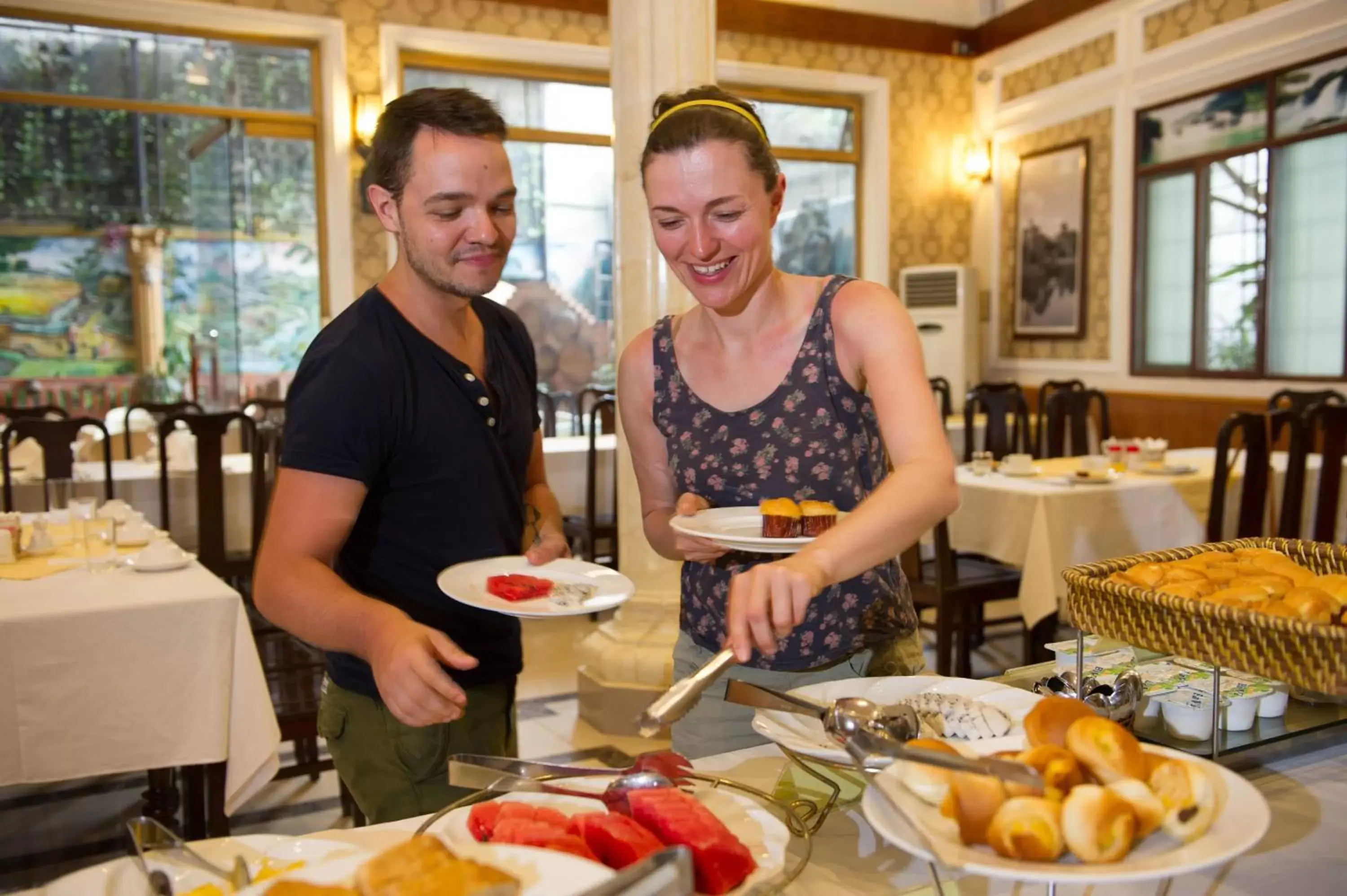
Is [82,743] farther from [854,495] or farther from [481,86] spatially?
[481,86]

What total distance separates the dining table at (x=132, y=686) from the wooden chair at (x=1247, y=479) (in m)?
3.39

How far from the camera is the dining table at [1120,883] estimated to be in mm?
1020

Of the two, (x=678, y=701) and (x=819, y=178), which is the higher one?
(x=819, y=178)

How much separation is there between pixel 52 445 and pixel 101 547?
1.40 m

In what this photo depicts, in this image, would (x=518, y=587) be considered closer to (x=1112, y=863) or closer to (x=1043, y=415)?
(x=1112, y=863)

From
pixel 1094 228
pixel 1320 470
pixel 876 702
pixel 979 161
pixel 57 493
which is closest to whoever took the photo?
pixel 876 702

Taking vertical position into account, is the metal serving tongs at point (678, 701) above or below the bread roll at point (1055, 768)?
above

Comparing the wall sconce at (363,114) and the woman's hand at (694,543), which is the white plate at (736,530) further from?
the wall sconce at (363,114)

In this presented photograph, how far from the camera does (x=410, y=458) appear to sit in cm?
162

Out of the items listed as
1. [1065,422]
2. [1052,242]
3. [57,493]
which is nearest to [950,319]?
[1052,242]

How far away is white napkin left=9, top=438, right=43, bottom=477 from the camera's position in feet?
16.3

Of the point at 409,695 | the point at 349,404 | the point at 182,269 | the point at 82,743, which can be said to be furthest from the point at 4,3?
the point at 409,695

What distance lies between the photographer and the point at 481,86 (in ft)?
28.4

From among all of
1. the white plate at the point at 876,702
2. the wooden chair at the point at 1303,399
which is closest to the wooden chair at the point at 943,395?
the wooden chair at the point at 1303,399
